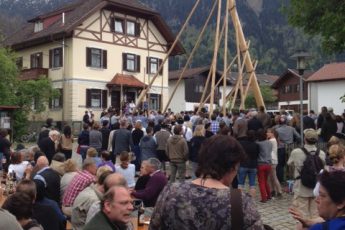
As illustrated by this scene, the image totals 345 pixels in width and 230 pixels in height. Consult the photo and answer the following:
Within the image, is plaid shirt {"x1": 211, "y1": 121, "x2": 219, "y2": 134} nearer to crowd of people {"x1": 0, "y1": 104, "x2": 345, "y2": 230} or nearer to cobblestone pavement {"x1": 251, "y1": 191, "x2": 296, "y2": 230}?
crowd of people {"x1": 0, "y1": 104, "x2": 345, "y2": 230}

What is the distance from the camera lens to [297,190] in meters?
7.66

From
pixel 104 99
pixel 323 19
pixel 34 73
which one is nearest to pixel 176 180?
pixel 323 19

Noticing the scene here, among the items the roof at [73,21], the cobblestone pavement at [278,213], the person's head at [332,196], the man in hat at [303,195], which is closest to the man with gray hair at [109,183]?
the person's head at [332,196]

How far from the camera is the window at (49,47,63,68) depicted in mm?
32750

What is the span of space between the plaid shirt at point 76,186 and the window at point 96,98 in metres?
26.1

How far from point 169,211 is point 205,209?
0.83 ft

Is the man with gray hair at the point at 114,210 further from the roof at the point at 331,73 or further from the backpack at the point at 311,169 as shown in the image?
the roof at the point at 331,73

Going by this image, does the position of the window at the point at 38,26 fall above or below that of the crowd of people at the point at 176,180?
above

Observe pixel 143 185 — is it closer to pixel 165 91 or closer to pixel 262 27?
pixel 165 91

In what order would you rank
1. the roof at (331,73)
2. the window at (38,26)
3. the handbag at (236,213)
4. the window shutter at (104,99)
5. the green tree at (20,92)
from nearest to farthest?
the handbag at (236,213)
the green tree at (20,92)
the window shutter at (104,99)
the window at (38,26)
the roof at (331,73)

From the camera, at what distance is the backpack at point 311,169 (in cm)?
733

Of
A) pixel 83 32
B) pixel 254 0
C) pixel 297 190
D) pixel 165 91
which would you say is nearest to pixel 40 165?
pixel 297 190

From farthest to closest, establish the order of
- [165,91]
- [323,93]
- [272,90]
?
[272,90] < [323,93] < [165,91]

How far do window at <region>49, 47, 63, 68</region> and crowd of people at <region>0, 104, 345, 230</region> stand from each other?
55.6 ft
